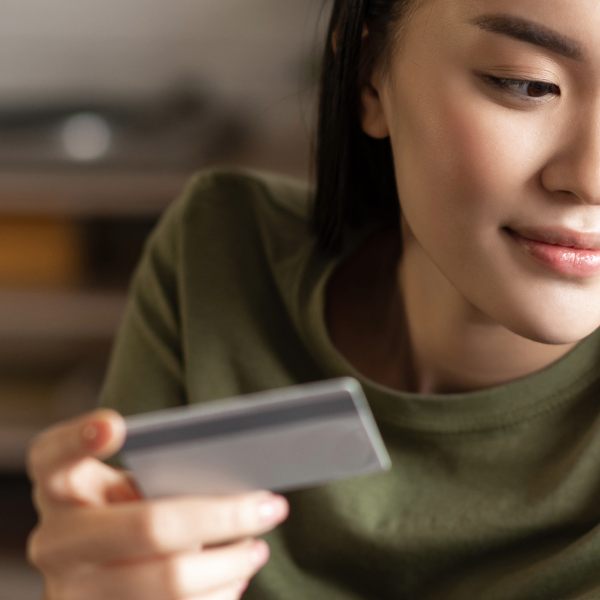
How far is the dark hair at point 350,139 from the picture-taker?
2.30 ft

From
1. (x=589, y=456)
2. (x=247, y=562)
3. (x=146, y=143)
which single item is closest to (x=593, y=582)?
(x=589, y=456)

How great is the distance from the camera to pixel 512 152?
0.54 m

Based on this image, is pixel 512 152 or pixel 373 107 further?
pixel 373 107

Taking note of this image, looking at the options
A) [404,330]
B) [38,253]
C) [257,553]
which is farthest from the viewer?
[38,253]

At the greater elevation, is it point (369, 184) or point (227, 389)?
point (369, 184)

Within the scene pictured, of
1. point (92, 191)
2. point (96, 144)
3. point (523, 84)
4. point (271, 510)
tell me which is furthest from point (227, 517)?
point (96, 144)

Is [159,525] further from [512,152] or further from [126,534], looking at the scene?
[512,152]

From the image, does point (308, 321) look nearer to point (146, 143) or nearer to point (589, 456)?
point (589, 456)

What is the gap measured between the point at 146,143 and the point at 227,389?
0.93 metres

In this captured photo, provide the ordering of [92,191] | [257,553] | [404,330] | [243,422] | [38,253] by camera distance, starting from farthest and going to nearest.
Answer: [38,253] < [92,191] < [404,330] < [257,553] < [243,422]

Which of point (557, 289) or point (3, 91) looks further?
point (3, 91)

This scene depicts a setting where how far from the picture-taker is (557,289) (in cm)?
57

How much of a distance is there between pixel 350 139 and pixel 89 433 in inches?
18.4

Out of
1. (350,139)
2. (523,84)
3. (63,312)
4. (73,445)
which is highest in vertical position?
(523,84)
